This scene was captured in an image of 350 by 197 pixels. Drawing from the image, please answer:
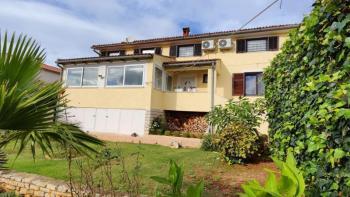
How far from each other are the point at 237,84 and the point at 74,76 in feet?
42.1

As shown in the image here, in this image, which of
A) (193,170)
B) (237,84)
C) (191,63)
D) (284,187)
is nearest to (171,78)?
(191,63)

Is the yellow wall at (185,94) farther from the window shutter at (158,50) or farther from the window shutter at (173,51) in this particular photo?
the window shutter at (158,50)

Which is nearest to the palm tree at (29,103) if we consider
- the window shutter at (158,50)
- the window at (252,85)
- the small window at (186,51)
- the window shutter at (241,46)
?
the window at (252,85)

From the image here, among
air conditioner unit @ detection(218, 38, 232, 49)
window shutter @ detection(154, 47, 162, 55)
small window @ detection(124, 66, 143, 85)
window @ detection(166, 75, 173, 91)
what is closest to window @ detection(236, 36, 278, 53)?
air conditioner unit @ detection(218, 38, 232, 49)

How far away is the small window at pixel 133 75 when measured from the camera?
20.3 metres

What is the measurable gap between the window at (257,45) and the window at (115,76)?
371 inches

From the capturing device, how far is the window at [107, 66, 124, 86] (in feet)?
68.6

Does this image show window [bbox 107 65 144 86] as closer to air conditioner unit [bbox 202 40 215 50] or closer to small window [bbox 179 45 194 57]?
small window [bbox 179 45 194 57]

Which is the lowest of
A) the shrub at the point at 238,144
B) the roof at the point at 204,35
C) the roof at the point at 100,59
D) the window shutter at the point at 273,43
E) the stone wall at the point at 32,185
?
the stone wall at the point at 32,185

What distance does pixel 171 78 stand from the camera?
23016 millimetres

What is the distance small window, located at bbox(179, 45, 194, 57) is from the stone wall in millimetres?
16949

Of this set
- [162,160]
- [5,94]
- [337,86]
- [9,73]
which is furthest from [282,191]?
[162,160]

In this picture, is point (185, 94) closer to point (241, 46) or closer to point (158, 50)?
point (241, 46)

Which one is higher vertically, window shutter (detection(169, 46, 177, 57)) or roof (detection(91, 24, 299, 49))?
roof (detection(91, 24, 299, 49))
